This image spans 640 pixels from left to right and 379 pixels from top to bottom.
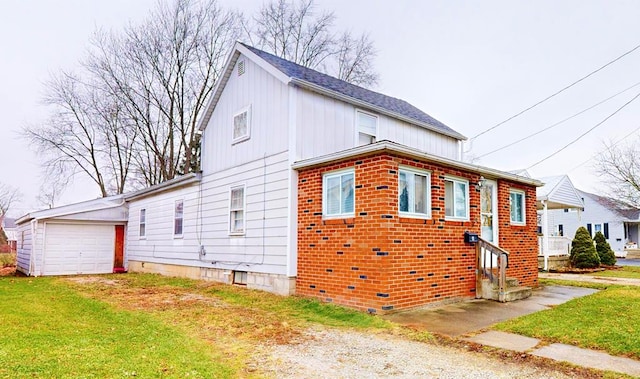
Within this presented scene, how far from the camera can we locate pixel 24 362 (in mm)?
4484

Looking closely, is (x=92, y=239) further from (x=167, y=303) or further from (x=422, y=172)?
(x=422, y=172)

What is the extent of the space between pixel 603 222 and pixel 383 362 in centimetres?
4096

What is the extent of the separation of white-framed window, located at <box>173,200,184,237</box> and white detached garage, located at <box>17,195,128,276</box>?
473 cm

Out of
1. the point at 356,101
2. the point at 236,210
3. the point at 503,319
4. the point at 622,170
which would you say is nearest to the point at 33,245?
the point at 236,210

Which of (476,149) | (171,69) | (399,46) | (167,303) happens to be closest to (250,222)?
(167,303)

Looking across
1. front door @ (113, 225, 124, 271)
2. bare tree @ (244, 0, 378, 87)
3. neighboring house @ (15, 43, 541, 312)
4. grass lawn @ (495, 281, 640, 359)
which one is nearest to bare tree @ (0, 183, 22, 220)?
bare tree @ (244, 0, 378, 87)

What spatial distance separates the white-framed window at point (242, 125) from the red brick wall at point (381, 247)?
274cm

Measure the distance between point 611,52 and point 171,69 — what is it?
2131cm

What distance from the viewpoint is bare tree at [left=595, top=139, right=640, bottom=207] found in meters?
26.3

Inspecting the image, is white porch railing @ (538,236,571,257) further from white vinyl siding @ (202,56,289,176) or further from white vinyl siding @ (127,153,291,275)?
white vinyl siding @ (202,56,289,176)

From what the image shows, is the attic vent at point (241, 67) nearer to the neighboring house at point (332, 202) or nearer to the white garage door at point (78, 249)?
the neighboring house at point (332, 202)

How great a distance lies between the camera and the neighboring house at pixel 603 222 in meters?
36.4

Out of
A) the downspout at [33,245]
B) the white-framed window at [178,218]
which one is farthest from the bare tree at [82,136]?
the white-framed window at [178,218]

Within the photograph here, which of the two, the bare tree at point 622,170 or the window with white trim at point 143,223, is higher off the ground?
the bare tree at point 622,170
